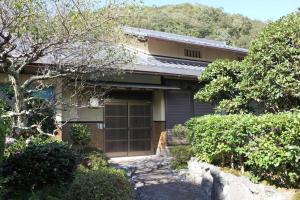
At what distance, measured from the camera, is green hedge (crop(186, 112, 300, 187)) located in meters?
7.65

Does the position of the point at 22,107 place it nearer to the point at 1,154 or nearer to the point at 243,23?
the point at 1,154

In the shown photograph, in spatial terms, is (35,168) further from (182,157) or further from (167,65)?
(167,65)

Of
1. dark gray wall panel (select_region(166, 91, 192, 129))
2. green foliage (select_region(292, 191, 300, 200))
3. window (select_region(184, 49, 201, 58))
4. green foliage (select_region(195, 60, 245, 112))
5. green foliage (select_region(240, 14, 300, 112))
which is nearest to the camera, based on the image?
green foliage (select_region(292, 191, 300, 200))

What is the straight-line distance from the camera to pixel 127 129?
1599cm

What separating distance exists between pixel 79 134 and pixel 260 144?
6.76 metres

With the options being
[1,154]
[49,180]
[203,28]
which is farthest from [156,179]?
[203,28]

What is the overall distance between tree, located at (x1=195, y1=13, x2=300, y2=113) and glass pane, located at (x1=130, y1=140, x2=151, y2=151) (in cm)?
564

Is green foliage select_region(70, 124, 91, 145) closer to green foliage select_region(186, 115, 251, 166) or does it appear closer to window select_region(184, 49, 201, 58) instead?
green foliage select_region(186, 115, 251, 166)

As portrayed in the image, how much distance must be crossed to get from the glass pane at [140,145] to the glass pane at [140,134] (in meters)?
0.17

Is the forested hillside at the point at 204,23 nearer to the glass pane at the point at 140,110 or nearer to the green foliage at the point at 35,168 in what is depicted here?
the glass pane at the point at 140,110

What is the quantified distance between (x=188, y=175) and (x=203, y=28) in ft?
114

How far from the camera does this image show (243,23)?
50906 mm

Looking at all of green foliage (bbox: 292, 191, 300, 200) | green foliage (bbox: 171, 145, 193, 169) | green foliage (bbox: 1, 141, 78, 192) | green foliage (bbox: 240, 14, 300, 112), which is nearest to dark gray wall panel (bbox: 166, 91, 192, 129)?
green foliage (bbox: 171, 145, 193, 169)

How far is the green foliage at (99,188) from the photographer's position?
7.11 m
